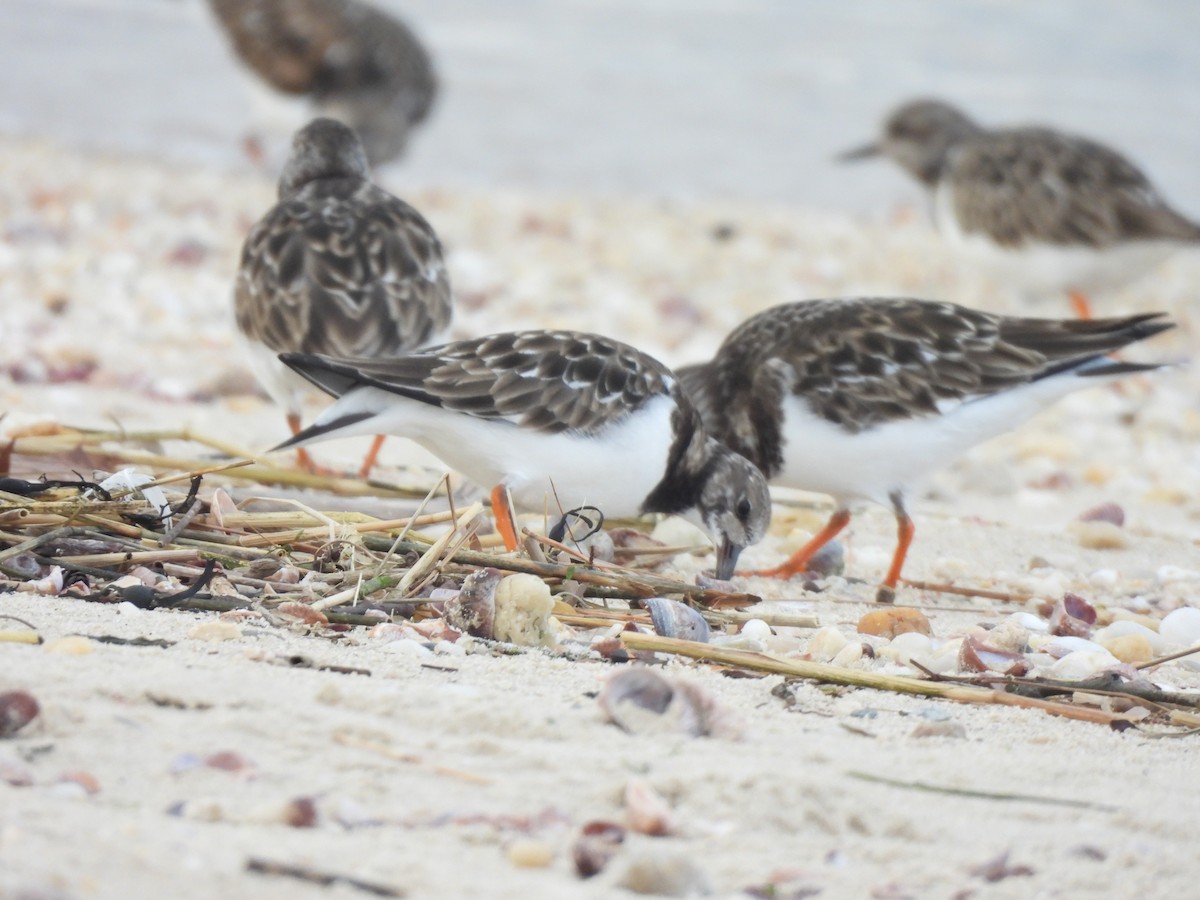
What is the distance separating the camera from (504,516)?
3012 millimetres

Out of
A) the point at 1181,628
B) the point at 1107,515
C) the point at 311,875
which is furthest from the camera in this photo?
the point at 1107,515

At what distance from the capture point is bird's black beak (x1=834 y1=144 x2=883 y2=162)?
8383 millimetres

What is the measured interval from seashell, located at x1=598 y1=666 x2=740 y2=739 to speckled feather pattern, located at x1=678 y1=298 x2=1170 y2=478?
1539 millimetres

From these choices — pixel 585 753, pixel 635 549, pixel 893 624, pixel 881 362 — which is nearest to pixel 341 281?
pixel 635 549

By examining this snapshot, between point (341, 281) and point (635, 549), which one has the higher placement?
point (341, 281)

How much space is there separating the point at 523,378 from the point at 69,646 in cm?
120

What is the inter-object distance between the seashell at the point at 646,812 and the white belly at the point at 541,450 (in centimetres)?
124

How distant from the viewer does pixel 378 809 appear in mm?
1662

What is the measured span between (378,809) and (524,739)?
0.95ft

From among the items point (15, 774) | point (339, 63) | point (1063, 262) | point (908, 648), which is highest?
point (339, 63)

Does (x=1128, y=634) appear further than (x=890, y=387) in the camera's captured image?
No

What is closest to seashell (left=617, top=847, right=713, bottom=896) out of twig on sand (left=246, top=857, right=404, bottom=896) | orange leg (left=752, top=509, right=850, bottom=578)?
twig on sand (left=246, top=857, right=404, bottom=896)

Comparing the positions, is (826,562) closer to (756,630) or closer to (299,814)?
(756,630)

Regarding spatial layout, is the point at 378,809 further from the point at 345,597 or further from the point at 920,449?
the point at 920,449
